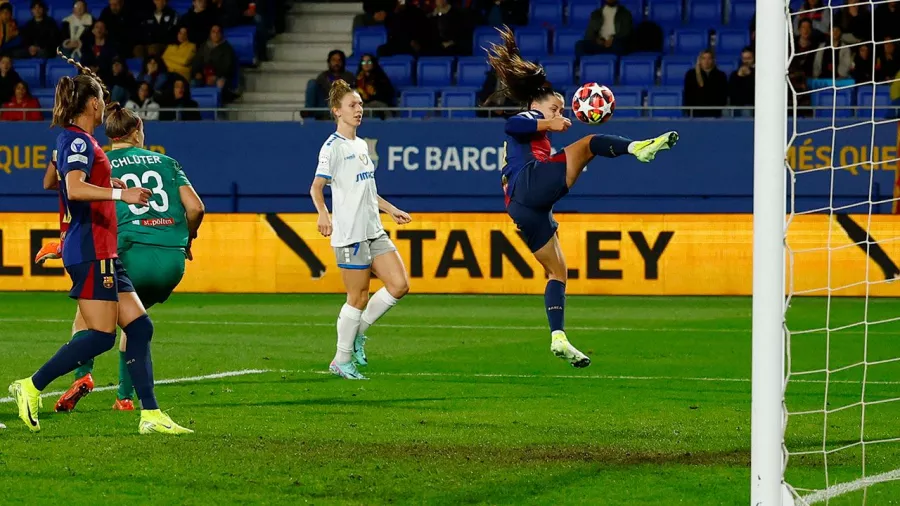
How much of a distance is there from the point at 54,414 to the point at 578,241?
10.4 meters

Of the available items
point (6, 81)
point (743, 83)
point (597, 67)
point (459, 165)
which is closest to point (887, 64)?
point (743, 83)

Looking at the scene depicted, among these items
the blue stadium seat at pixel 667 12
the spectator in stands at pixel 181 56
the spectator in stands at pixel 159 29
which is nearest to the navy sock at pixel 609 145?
the blue stadium seat at pixel 667 12

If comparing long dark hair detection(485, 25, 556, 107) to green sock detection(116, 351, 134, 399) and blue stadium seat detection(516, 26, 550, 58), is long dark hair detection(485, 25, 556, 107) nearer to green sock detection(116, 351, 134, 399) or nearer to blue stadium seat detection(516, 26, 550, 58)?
green sock detection(116, 351, 134, 399)

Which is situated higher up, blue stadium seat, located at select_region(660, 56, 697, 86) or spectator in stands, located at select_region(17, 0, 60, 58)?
spectator in stands, located at select_region(17, 0, 60, 58)

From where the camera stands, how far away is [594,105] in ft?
29.1

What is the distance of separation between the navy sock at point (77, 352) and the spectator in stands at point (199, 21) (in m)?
16.1

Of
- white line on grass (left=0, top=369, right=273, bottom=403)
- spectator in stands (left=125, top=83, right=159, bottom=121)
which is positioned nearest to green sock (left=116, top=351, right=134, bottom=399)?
white line on grass (left=0, top=369, right=273, bottom=403)

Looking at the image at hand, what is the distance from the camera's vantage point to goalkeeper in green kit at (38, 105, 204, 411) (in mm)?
7723

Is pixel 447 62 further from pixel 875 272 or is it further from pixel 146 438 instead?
pixel 146 438

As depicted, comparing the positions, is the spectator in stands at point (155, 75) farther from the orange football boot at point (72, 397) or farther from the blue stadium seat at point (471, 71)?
the orange football boot at point (72, 397)

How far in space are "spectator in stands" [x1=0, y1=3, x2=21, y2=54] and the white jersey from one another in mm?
14649

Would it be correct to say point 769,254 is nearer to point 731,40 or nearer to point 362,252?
point 362,252

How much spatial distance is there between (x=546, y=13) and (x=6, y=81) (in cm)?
837

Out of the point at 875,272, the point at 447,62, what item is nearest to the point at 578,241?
the point at 875,272
